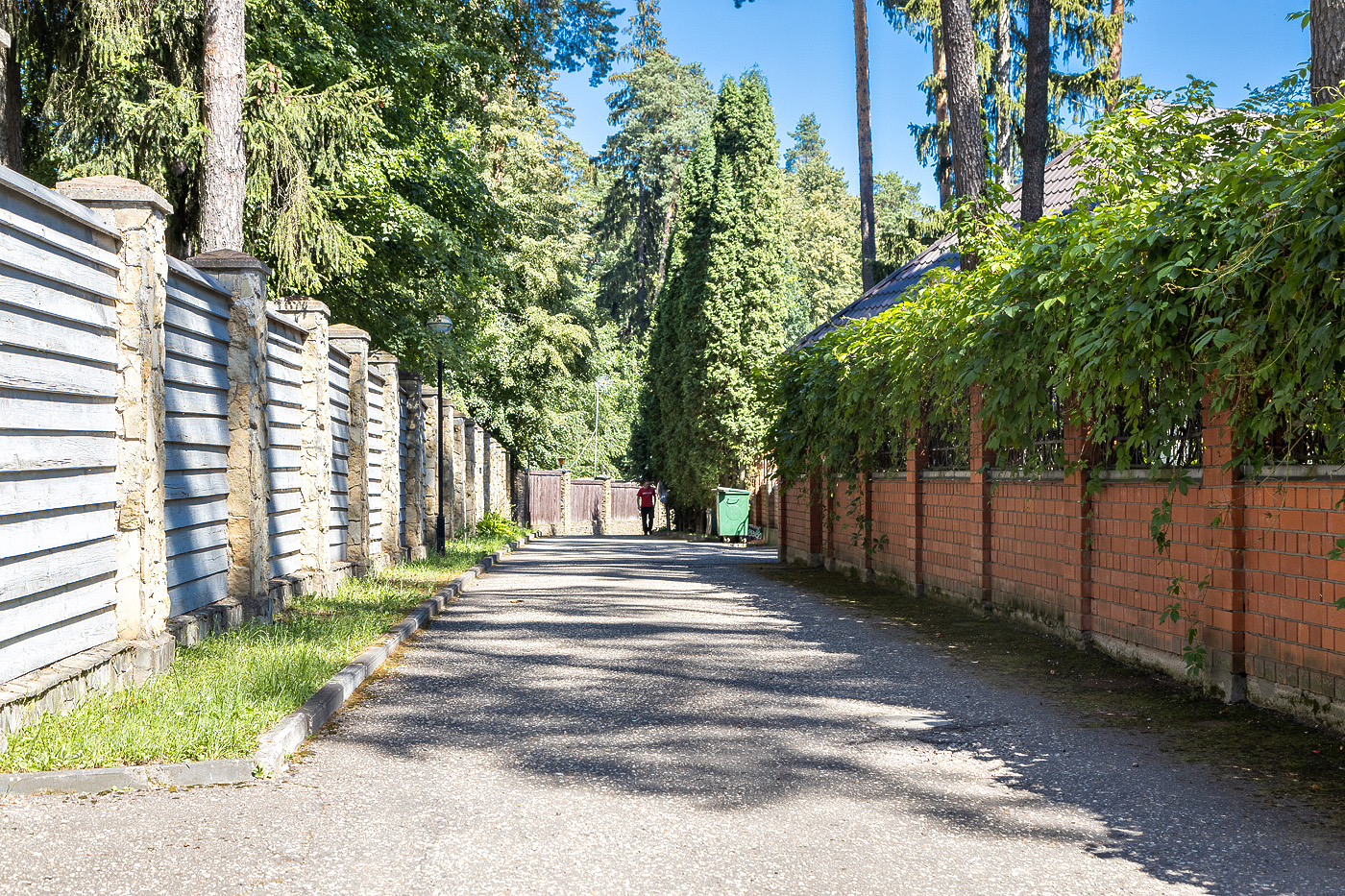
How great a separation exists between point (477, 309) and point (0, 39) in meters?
22.0

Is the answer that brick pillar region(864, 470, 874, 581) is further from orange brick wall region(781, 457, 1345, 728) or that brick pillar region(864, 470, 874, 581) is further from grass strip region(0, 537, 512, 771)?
grass strip region(0, 537, 512, 771)

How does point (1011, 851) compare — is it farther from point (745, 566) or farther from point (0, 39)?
point (745, 566)

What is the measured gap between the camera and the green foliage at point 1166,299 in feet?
17.0

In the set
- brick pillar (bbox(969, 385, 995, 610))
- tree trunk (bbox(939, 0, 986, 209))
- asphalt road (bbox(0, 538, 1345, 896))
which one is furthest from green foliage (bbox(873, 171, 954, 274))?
asphalt road (bbox(0, 538, 1345, 896))

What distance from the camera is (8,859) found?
3.86m

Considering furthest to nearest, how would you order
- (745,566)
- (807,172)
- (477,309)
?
(807,172)
(477,309)
(745,566)

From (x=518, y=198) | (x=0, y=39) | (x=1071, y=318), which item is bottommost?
(x=1071, y=318)

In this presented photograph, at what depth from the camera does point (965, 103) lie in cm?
1341

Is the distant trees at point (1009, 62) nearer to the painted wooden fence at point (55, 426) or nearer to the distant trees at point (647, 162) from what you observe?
the painted wooden fence at point (55, 426)

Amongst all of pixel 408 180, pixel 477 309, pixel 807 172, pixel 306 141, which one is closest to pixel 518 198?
pixel 477 309

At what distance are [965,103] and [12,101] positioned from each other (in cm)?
1222

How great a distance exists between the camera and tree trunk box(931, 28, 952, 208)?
2831 centimetres

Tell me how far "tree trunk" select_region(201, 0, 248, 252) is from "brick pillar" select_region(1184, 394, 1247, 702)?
35.0 ft

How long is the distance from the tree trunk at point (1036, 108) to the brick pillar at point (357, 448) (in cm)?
773
